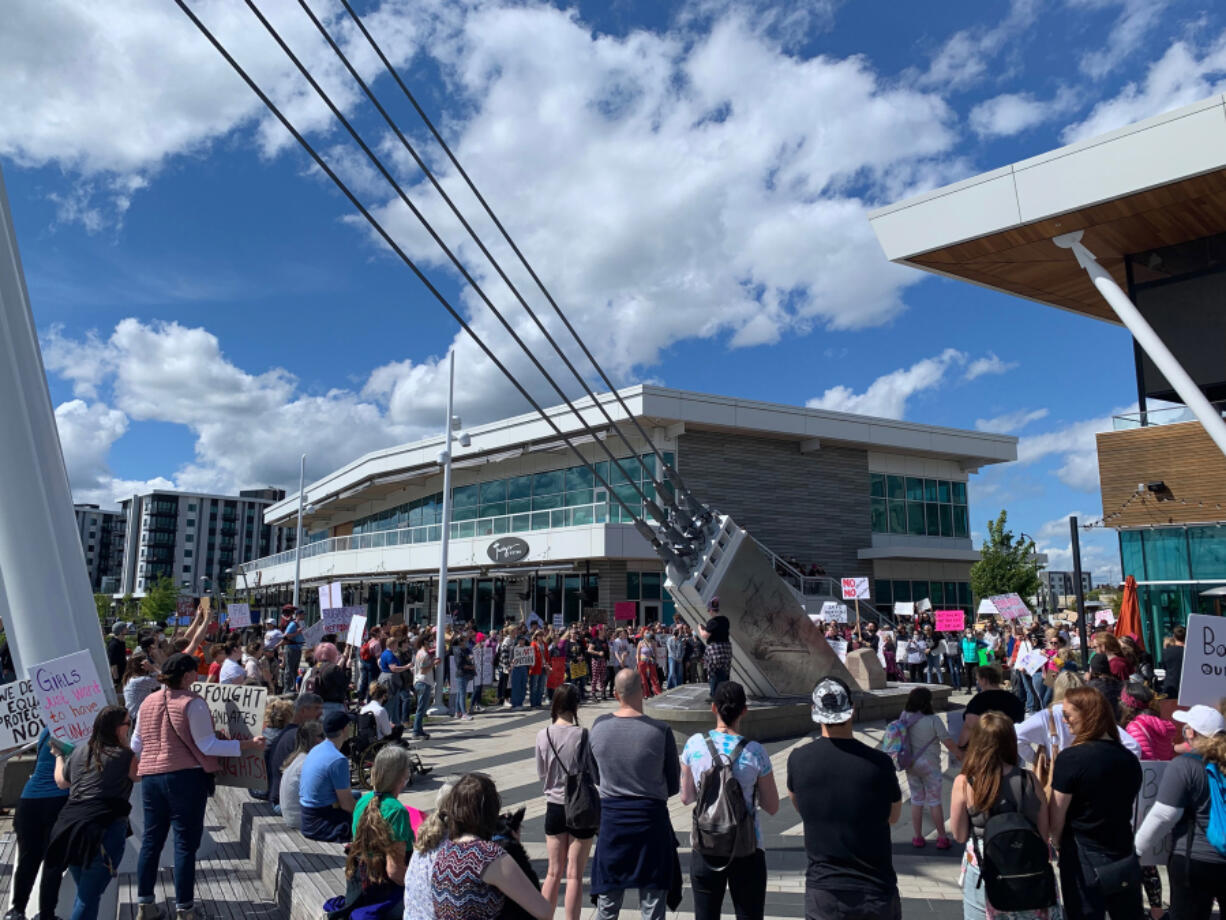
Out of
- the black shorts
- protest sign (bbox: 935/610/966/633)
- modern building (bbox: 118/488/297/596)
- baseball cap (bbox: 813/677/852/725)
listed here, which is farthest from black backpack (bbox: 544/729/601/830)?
modern building (bbox: 118/488/297/596)

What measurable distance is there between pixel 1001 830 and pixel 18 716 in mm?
7185

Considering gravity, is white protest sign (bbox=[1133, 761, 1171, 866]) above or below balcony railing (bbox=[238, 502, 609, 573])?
below

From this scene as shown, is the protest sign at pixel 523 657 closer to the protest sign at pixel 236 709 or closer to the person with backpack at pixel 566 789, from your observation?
the protest sign at pixel 236 709

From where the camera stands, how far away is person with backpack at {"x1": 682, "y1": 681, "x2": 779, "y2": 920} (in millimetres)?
4723

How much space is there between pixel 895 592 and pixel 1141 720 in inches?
1348

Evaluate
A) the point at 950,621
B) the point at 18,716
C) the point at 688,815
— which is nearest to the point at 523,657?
the point at 688,815

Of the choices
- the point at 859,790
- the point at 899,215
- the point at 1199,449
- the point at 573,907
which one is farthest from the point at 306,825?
the point at 1199,449

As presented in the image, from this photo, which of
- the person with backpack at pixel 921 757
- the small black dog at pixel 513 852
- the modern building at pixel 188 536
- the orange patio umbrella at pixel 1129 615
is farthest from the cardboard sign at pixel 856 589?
the modern building at pixel 188 536

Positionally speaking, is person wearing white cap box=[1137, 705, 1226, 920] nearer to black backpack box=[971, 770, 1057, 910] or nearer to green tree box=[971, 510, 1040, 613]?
black backpack box=[971, 770, 1057, 910]

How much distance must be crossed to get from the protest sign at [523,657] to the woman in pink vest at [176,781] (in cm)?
1284

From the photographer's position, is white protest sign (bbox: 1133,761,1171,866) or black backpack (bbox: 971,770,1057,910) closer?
black backpack (bbox: 971,770,1057,910)

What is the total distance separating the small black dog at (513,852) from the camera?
141 inches

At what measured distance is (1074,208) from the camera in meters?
16.7

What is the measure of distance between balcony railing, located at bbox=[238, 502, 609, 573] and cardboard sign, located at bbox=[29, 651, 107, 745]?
2602cm
